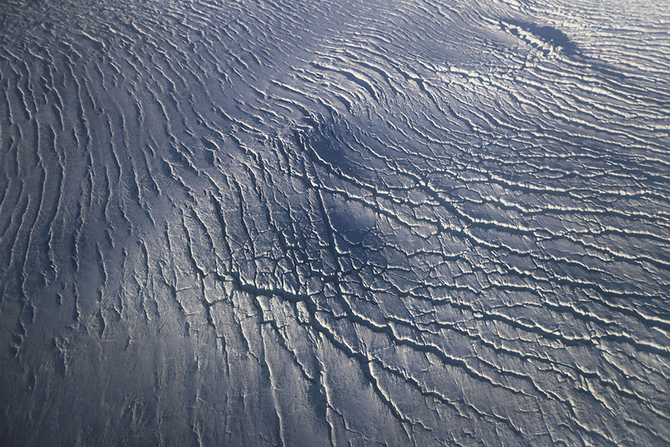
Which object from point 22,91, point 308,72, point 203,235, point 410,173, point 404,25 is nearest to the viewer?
point 203,235

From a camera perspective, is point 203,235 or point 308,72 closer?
point 203,235

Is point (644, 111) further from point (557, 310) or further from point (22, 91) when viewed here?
point (22, 91)

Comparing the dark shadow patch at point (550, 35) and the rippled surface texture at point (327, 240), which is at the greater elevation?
the dark shadow patch at point (550, 35)

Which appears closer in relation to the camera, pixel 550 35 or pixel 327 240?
pixel 327 240

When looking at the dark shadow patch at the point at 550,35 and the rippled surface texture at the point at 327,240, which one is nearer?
the rippled surface texture at the point at 327,240

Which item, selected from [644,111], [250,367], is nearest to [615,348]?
[250,367]

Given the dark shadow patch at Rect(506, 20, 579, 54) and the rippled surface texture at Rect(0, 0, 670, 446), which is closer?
the rippled surface texture at Rect(0, 0, 670, 446)

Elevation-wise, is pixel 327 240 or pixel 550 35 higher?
pixel 550 35

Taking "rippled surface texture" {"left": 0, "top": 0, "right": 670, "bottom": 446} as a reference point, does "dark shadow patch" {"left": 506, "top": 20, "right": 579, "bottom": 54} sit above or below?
above
